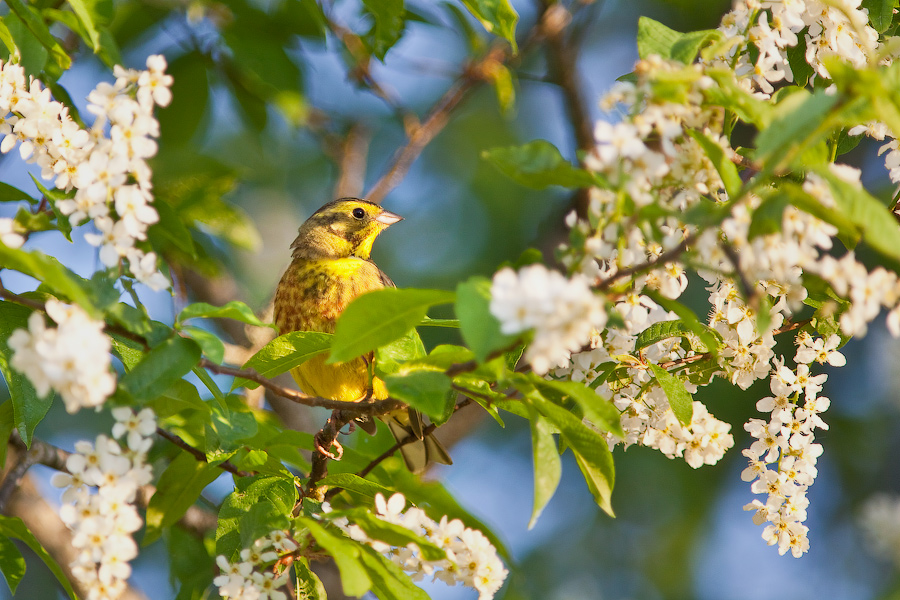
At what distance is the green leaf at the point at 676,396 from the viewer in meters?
2.34

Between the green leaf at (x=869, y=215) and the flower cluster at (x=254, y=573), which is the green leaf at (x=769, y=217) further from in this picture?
the flower cluster at (x=254, y=573)

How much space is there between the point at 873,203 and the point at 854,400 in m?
8.09

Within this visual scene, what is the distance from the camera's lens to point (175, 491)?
3.01 m

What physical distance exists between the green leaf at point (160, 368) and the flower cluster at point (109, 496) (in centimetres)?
8

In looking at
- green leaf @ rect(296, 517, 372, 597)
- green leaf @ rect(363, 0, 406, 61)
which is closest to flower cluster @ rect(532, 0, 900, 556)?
green leaf @ rect(296, 517, 372, 597)

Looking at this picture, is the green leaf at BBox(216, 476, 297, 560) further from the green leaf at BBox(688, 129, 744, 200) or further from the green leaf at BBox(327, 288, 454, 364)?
the green leaf at BBox(688, 129, 744, 200)

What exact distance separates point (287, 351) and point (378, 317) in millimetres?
639

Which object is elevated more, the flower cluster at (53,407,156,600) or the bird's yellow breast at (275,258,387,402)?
the bird's yellow breast at (275,258,387,402)

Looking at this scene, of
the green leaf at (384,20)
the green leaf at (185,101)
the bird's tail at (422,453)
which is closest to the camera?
the green leaf at (384,20)

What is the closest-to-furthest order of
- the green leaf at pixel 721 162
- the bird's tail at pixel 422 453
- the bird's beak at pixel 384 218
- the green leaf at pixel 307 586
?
the green leaf at pixel 721 162 < the green leaf at pixel 307 586 < the bird's tail at pixel 422 453 < the bird's beak at pixel 384 218

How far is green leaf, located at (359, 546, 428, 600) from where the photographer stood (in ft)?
7.22

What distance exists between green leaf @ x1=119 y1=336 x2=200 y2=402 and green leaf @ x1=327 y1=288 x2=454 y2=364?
0.31m

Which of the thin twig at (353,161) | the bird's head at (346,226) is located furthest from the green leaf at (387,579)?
the thin twig at (353,161)

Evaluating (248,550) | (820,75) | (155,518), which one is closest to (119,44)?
(155,518)
